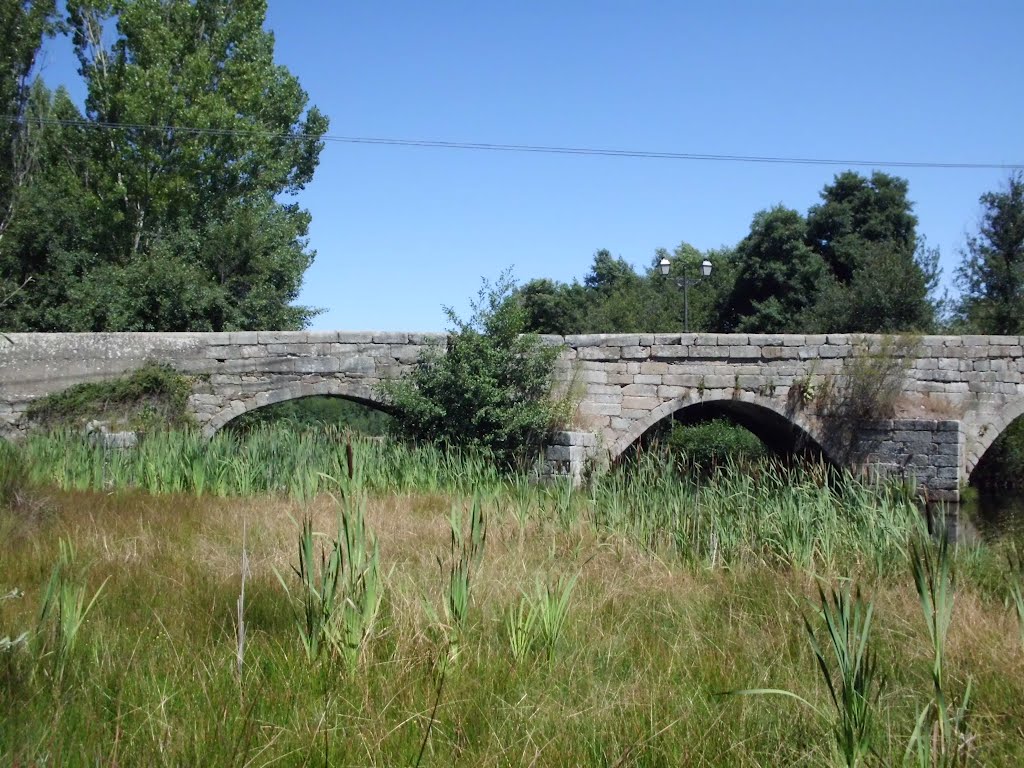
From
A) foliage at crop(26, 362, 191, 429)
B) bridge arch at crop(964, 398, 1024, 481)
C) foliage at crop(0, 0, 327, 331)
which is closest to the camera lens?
foliage at crop(26, 362, 191, 429)

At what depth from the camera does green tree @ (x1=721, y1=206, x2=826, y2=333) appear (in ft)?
88.0

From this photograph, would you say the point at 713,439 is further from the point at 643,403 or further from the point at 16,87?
the point at 16,87

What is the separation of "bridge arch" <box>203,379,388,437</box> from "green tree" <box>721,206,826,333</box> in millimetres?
15653

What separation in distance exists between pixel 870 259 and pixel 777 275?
174 inches

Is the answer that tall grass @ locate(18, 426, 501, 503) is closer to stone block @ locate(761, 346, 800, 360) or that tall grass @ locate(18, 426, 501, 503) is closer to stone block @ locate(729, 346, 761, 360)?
stone block @ locate(729, 346, 761, 360)

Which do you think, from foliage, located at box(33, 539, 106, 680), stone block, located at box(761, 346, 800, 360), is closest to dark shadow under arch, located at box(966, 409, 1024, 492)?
stone block, located at box(761, 346, 800, 360)

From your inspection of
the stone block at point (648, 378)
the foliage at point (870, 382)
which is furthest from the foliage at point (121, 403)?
the foliage at point (870, 382)

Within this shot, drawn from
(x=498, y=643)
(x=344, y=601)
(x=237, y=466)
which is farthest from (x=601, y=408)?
(x=344, y=601)

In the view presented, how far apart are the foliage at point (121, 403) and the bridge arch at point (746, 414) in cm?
605

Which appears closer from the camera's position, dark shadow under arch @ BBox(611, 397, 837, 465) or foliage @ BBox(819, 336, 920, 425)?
dark shadow under arch @ BBox(611, 397, 837, 465)

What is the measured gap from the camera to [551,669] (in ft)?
12.6

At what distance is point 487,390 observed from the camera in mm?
12383

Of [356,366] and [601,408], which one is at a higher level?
[356,366]

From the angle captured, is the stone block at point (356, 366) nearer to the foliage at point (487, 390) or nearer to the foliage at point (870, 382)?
the foliage at point (487, 390)
